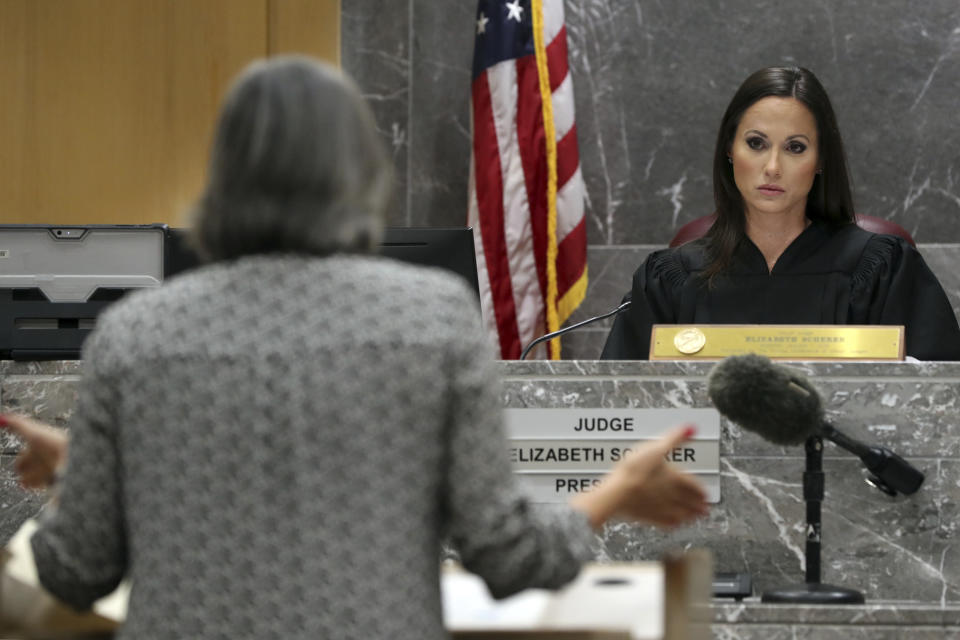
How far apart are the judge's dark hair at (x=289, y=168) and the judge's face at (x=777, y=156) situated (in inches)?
96.8

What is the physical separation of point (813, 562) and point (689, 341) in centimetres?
61

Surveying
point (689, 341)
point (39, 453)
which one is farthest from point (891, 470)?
point (39, 453)

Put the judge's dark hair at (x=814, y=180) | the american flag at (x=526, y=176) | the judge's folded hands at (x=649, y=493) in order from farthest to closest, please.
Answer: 1. the american flag at (x=526, y=176)
2. the judge's dark hair at (x=814, y=180)
3. the judge's folded hands at (x=649, y=493)

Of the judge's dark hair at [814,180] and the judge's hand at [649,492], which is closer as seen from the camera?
the judge's hand at [649,492]

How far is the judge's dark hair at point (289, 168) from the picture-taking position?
53.6 inches

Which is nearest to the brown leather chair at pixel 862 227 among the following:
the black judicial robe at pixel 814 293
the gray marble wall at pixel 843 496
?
the black judicial robe at pixel 814 293

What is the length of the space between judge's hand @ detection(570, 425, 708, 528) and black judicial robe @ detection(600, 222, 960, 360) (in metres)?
2.21

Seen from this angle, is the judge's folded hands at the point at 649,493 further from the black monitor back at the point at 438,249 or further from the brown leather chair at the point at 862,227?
the brown leather chair at the point at 862,227

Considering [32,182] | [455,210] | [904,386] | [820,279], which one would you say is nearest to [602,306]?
[455,210]

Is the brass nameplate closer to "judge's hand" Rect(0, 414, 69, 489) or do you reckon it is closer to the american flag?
"judge's hand" Rect(0, 414, 69, 489)

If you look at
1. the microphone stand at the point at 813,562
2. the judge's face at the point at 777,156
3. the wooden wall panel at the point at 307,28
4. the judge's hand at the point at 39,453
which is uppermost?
the wooden wall panel at the point at 307,28

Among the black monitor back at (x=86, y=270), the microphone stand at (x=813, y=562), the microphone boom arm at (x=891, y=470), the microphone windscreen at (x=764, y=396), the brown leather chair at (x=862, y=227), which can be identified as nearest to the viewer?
the microphone windscreen at (x=764, y=396)

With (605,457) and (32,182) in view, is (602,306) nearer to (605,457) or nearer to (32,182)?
(32,182)

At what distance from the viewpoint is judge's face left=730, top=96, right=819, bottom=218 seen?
3684 millimetres
